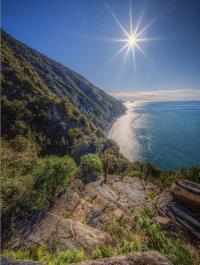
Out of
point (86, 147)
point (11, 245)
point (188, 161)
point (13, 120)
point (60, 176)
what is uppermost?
point (13, 120)

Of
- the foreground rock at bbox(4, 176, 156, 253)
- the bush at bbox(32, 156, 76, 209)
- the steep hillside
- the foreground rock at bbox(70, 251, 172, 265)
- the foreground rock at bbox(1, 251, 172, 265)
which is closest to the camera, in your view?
the foreground rock at bbox(1, 251, 172, 265)

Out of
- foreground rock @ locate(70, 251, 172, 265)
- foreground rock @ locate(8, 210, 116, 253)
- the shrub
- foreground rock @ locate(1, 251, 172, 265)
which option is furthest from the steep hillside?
foreground rock @ locate(70, 251, 172, 265)

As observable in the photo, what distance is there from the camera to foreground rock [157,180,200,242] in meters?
8.40

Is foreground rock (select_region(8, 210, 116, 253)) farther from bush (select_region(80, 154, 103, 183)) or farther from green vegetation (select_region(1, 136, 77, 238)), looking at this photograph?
bush (select_region(80, 154, 103, 183))

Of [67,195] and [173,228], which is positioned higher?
[67,195]

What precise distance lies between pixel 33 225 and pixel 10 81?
38138mm

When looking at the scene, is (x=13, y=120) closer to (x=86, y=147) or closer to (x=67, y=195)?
(x=86, y=147)

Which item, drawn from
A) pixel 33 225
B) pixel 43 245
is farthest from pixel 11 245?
pixel 43 245

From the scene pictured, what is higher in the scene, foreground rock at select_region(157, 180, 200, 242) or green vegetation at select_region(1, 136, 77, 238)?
green vegetation at select_region(1, 136, 77, 238)

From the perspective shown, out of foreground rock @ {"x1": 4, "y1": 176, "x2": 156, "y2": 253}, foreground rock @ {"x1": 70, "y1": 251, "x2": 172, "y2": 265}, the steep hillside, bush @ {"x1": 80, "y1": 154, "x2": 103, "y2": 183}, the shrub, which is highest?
the steep hillside

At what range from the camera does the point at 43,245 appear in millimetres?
6418

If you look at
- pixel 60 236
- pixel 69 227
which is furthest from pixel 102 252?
pixel 69 227

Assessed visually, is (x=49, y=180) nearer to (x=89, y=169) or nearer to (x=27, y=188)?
(x=27, y=188)

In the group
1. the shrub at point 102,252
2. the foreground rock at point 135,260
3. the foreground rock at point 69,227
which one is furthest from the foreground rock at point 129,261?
the foreground rock at point 69,227
